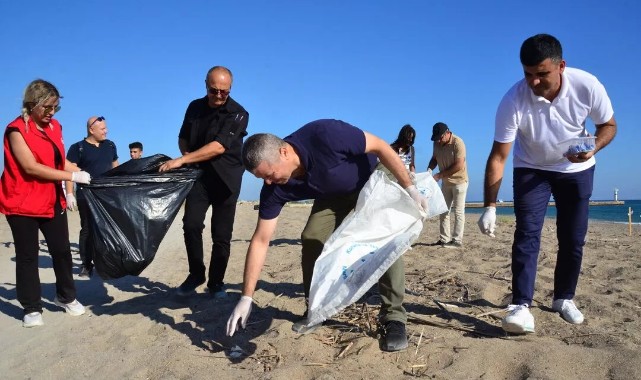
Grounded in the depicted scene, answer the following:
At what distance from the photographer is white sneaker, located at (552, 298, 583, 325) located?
10.8 feet

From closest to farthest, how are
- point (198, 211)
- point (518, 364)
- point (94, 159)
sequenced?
point (518, 364) → point (198, 211) → point (94, 159)

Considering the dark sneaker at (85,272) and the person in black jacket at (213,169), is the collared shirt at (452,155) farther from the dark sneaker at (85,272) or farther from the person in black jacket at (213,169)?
the dark sneaker at (85,272)

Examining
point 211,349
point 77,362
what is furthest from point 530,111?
point 77,362

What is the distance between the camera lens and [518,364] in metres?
2.62

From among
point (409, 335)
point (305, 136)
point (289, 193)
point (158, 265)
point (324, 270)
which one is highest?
point (305, 136)

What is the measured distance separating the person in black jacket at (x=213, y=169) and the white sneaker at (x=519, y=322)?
→ 2413mm

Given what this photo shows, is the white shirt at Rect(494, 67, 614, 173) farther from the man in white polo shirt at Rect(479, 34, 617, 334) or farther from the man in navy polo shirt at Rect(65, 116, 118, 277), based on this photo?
the man in navy polo shirt at Rect(65, 116, 118, 277)

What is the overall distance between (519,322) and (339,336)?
1.07m

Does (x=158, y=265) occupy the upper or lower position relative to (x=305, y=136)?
lower

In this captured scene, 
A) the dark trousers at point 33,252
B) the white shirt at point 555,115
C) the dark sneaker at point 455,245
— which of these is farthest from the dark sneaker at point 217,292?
the dark sneaker at point 455,245

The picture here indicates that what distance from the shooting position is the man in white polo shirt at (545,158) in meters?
3.04

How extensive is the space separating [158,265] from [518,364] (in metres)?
5.04

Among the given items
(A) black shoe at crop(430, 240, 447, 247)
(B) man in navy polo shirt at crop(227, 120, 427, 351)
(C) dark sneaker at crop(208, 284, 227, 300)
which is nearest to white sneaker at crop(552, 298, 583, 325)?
(B) man in navy polo shirt at crop(227, 120, 427, 351)

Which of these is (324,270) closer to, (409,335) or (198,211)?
(409,335)
